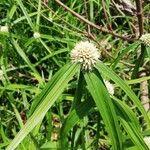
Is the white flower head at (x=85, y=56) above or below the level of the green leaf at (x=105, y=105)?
above

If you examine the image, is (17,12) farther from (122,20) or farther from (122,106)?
(122,106)

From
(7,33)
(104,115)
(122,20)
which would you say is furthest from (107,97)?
(122,20)

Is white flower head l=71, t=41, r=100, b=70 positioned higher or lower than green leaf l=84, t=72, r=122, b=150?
higher

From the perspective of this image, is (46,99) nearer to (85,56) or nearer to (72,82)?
(85,56)

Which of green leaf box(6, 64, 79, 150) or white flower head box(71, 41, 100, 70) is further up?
white flower head box(71, 41, 100, 70)

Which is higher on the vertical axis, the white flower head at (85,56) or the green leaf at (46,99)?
the white flower head at (85,56)
